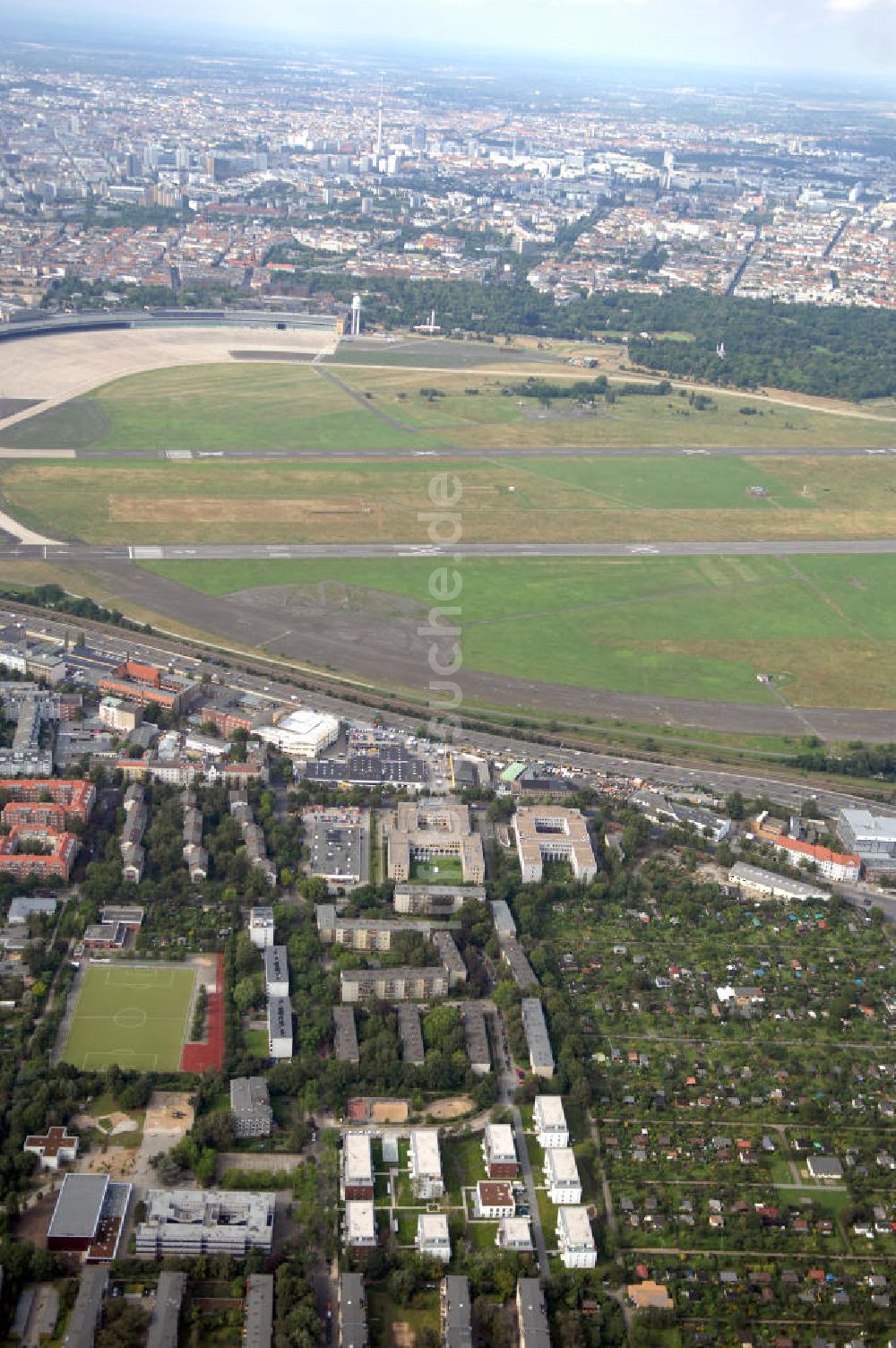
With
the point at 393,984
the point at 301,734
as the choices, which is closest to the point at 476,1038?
the point at 393,984

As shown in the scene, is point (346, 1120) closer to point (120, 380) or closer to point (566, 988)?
point (566, 988)

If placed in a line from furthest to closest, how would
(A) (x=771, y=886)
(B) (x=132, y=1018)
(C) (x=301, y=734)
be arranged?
(C) (x=301, y=734) < (A) (x=771, y=886) < (B) (x=132, y=1018)

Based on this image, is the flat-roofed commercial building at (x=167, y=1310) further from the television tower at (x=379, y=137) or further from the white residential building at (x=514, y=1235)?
the television tower at (x=379, y=137)

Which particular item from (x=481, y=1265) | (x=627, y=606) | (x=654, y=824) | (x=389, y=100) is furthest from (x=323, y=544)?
(x=389, y=100)

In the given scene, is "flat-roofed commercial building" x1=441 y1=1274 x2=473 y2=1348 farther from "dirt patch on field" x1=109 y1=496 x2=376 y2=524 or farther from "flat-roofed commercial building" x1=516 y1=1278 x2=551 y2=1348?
"dirt patch on field" x1=109 y1=496 x2=376 y2=524

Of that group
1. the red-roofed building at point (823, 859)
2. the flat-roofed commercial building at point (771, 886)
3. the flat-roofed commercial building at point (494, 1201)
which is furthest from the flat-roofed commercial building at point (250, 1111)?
the red-roofed building at point (823, 859)

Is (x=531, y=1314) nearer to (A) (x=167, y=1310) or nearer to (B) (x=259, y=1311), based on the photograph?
(B) (x=259, y=1311)

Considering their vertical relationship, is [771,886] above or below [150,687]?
below
